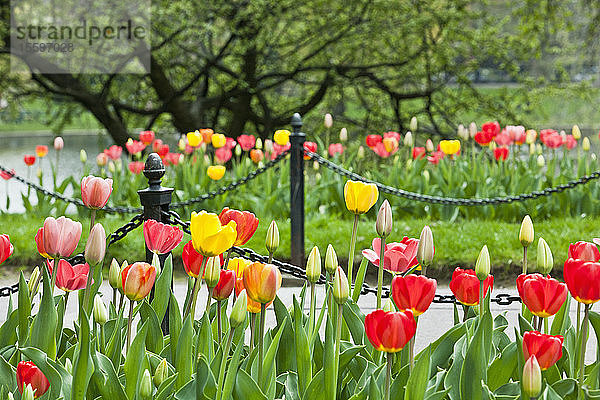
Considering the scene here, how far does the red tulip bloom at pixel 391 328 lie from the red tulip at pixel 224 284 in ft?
1.64

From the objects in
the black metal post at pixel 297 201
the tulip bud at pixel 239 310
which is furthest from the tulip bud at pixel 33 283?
the black metal post at pixel 297 201

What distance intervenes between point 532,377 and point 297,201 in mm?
3848

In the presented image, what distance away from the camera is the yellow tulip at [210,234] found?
173cm

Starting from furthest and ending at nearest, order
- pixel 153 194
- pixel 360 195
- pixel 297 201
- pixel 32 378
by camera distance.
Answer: pixel 297 201, pixel 153 194, pixel 360 195, pixel 32 378

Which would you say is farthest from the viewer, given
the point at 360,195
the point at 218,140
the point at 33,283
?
the point at 218,140

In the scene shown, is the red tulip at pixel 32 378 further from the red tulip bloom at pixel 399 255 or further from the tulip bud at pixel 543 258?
the tulip bud at pixel 543 258

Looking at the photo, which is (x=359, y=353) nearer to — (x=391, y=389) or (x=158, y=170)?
(x=391, y=389)

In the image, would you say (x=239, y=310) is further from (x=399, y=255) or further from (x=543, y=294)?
(x=543, y=294)

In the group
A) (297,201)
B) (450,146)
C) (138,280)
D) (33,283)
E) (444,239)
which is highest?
(450,146)

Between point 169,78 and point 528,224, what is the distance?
10.3 m

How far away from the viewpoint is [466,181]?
6.50m

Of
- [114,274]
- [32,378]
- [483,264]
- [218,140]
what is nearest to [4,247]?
[114,274]

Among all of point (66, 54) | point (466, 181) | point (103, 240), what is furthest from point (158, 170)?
point (66, 54)

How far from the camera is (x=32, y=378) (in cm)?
172
